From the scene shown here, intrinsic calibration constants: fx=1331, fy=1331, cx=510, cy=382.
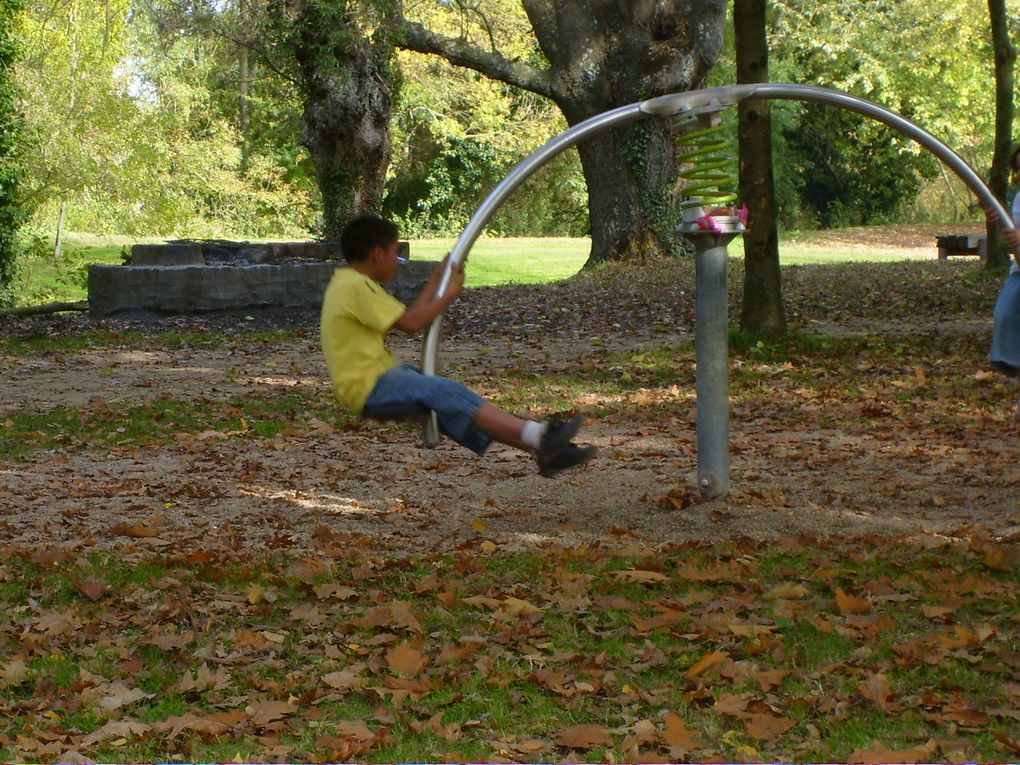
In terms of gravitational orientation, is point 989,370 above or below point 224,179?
below

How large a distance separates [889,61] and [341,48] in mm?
22399

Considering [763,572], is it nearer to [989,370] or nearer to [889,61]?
[989,370]

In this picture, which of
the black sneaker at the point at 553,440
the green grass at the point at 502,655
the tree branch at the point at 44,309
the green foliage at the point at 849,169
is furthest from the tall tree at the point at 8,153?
the green foliage at the point at 849,169

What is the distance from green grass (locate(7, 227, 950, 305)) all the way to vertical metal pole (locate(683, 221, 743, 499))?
17.4 m

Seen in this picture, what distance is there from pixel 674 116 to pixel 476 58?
18.0m

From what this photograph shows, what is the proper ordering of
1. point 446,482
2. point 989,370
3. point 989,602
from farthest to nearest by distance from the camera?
point 989,370 < point 446,482 < point 989,602

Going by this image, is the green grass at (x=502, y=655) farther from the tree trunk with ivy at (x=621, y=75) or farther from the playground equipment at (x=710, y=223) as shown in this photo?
the tree trunk with ivy at (x=621, y=75)

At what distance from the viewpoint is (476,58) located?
2422 cm

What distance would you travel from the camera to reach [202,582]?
5.98 meters

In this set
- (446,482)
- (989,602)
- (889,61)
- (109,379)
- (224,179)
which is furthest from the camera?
(224,179)

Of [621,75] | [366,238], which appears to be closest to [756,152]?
[366,238]

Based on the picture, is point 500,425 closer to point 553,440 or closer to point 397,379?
point 553,440

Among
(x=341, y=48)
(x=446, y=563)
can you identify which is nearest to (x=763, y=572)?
(x=446, y=563)

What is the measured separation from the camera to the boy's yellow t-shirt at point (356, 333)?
5656 millimetres
